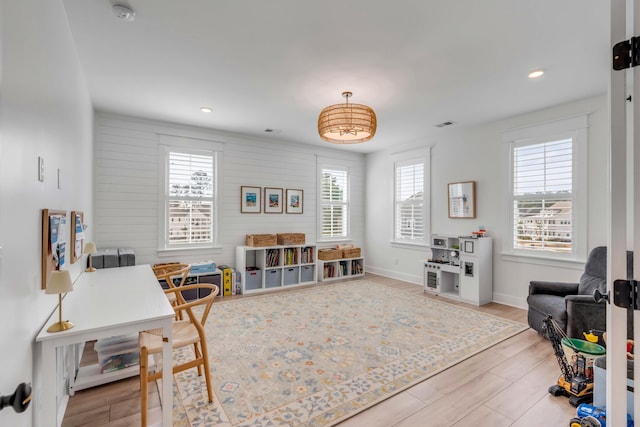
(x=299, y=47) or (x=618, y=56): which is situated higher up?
(x=299, y=47)

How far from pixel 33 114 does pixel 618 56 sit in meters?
2.52

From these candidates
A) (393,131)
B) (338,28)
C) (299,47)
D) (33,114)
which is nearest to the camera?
(33,114)

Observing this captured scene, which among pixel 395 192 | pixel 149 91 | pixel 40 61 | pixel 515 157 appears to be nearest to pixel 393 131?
pixel 395 192

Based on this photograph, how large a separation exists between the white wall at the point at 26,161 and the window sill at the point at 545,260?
5140 mm

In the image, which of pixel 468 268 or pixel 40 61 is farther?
pixel 468 268

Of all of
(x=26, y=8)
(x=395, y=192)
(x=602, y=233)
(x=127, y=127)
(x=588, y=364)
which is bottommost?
(x=588, y=364)

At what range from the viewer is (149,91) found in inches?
145

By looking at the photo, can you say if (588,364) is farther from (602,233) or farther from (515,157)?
(515,157)

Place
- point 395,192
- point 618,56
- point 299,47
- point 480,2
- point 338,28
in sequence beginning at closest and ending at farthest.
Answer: point 618,56
point 480,2
point 338,28
point 299,47
point 395,192

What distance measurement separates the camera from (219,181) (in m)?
5.30

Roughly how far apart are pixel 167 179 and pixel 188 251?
3.88ft

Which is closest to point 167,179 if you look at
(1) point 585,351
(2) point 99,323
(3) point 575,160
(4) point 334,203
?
(4) point 334,203

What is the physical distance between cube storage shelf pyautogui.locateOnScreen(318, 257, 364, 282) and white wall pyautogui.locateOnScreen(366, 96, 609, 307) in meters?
0.50

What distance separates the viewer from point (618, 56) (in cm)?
114
